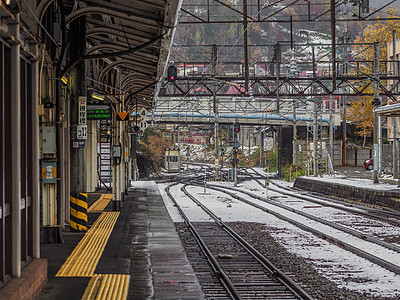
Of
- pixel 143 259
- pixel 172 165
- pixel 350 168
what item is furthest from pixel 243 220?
pixel 172 165

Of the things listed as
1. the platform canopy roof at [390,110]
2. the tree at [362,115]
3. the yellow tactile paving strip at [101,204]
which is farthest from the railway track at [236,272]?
the tree at [362,115]

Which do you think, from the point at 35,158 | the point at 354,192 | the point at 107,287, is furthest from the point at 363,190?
the point at 35,158

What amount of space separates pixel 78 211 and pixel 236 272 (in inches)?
150

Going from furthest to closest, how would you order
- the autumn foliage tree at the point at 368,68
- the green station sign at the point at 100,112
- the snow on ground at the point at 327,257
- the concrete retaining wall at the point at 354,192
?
1. the autumn foliage tree at the point at 368,68
2. the concrete retaining wall at the point at 354,192
3. the green station sign at the point at 100,112
4. the snow on ground at the point at 327,257

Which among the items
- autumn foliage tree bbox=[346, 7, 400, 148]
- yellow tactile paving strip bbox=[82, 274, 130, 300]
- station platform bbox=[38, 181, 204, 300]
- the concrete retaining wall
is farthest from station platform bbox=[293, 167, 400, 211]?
autumn foliage tree bbox=[346, 7, 400, 148]

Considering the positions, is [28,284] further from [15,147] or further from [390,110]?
[390,110]

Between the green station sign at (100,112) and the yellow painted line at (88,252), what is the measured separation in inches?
98.5

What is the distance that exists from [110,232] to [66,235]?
1.11 meters

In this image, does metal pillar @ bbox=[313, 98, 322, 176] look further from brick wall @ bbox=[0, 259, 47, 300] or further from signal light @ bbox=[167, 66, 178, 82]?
brick wall @ bbox=[0, 259, 47, 300]

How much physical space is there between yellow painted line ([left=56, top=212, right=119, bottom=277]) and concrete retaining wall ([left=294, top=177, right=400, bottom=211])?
11.9 m

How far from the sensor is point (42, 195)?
11.7 m

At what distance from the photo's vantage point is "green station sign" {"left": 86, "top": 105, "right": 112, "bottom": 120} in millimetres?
14711

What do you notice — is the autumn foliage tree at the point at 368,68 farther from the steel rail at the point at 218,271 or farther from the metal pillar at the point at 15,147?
the metal pillar at the point at 15,147

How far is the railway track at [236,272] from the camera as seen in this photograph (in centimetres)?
939
